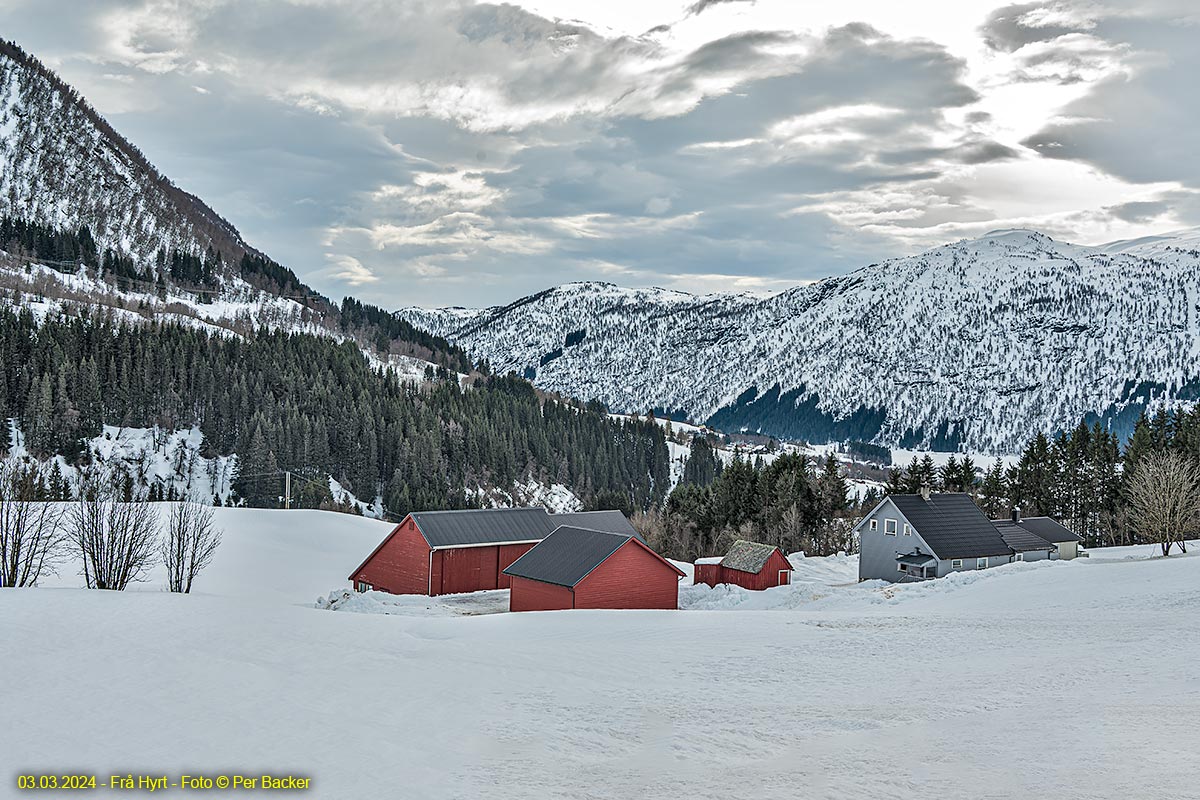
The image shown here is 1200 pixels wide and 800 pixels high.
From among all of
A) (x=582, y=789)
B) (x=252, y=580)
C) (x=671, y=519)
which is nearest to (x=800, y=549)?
(x=671, y=519)

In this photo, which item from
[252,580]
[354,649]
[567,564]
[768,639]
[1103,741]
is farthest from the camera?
[252,580]

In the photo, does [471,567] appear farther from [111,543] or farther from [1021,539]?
[1021,539]

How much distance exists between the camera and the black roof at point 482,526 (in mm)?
48656

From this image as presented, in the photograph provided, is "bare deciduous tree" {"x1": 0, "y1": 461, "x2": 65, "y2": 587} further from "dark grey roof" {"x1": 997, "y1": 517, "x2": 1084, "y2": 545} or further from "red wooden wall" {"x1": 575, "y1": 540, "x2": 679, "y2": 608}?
"dark grey roof" {"x1": 997, "y1": 517, "x2": 1084, "y2": 545}

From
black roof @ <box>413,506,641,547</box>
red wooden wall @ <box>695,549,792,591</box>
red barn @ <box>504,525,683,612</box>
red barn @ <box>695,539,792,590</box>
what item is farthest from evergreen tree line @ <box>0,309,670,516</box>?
red barn @ <box>504,525,683,612</box>

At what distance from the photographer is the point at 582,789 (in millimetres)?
→ 10227

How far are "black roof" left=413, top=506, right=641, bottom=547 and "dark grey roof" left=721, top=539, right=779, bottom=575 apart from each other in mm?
13608

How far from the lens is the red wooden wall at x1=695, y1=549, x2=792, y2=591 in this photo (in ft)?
177

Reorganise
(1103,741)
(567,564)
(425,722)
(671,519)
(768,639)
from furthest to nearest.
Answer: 1. (671,519)
2. (567,564)
3. (768,639)
4. (425,722)
5. (1103,741)

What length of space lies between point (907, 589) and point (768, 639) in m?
22.3

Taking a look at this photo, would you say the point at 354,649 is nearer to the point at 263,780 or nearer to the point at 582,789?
the point at 263,780

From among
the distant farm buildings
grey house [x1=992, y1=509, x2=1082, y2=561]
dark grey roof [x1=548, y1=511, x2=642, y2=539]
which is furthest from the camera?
dark grey roof [x1=548, y1=511, x2=642, y2=539]

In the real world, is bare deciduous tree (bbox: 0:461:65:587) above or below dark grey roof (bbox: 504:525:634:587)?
above

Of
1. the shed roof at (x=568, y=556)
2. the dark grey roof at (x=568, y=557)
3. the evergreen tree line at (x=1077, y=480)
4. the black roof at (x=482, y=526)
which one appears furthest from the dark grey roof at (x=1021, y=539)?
the black roof at (x=482, y=526)
